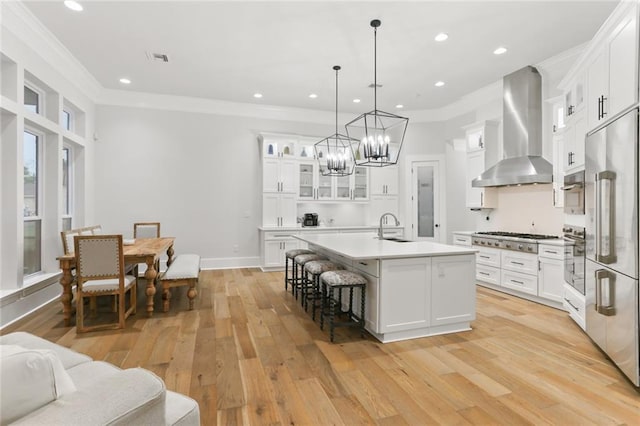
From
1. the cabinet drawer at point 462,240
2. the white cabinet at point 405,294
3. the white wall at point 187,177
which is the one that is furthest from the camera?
the white wall at point 187,177

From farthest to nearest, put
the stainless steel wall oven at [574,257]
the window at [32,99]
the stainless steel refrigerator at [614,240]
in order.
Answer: the window at [32,99], the stainless steel wall oven at [574,257], the stainless steel refrigerator at [614,240]

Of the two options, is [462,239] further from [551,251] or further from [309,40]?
[309,40]

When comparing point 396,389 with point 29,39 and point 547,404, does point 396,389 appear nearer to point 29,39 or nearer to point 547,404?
point 547,404

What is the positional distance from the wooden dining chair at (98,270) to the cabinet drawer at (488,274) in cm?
488

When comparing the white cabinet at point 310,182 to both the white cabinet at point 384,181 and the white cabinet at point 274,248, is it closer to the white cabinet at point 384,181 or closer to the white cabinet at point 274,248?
the white cabinet at point 274,248

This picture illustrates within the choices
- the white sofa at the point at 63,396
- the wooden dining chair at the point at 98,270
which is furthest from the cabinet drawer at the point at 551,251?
the wooden dining chair at the point at 98,270

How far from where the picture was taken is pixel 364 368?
254 cm

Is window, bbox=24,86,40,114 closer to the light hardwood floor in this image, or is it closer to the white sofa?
the light hardwood floor

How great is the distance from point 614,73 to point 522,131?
245cm

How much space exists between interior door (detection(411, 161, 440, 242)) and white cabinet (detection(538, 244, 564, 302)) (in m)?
2.72

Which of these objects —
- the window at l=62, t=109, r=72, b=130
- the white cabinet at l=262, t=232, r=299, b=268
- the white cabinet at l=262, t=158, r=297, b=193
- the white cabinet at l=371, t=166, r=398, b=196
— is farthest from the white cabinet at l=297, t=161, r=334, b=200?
the window at l=62, t=109, r=72, b=130

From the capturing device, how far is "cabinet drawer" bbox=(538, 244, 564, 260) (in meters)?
4.01

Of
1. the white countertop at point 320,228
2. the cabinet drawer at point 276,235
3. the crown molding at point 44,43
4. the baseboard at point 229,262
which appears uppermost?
the crown molding at point 44,43

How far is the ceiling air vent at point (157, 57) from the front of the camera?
14.4ft
